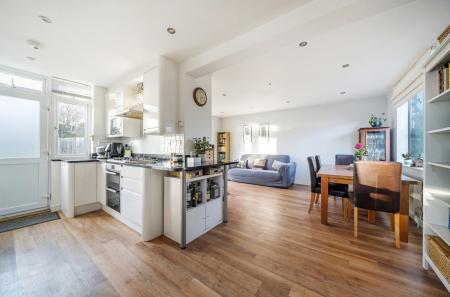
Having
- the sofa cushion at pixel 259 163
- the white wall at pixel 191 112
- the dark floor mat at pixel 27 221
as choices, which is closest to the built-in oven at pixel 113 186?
the dark floor mat at pixel 27 221

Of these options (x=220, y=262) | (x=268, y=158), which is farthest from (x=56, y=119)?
(x=268, y=158)

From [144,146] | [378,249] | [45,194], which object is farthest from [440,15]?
[45,194]

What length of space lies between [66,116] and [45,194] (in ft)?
4.88

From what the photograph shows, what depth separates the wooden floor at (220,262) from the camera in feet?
4.38

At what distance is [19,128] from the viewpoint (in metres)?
2.77

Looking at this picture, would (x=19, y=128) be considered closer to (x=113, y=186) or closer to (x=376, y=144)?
(x=113, y=186)

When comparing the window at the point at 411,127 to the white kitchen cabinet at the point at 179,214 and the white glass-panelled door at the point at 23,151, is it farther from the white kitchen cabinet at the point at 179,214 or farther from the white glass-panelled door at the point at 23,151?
the white glass-panelled door at the point at 23,151

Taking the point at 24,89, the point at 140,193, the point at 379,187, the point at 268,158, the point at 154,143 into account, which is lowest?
the point at 140,193

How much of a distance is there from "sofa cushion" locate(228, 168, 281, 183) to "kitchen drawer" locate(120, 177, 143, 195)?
11.7 feet

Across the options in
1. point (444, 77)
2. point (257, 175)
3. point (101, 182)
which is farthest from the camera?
point (257, 175)

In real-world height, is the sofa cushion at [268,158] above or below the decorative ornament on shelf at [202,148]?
below

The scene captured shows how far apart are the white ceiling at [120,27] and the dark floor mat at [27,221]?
2420 mm

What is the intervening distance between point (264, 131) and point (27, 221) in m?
5.99

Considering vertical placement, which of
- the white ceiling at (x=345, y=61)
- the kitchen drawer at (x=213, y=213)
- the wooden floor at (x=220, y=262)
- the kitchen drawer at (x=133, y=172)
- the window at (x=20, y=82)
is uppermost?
the white ceiling at (x=345, y=61)
